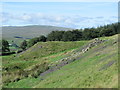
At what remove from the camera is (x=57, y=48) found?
2859 inches

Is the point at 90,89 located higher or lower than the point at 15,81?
higher

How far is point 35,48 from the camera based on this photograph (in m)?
78.2

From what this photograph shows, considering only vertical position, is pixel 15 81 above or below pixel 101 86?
below

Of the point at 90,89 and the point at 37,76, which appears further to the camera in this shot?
the point at 37,76

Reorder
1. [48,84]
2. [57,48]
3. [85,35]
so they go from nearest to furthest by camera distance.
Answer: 1. [48,84]
2. [57,48]
3. [85,35]

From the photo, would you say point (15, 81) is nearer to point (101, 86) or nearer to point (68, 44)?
point (101, 86)

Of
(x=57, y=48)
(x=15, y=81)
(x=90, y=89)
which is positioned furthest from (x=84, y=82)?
(x=57, y=48)

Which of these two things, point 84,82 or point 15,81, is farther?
point 15,81

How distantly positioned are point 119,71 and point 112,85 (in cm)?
336

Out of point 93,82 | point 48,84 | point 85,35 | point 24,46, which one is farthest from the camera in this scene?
point 24,46

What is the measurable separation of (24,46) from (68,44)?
5927cm

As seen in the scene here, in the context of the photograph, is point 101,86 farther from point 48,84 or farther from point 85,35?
point 85,35

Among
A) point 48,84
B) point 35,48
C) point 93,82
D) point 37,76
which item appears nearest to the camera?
point 93,82

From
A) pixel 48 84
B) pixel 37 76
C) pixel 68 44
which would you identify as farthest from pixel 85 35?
pixel 48 84
